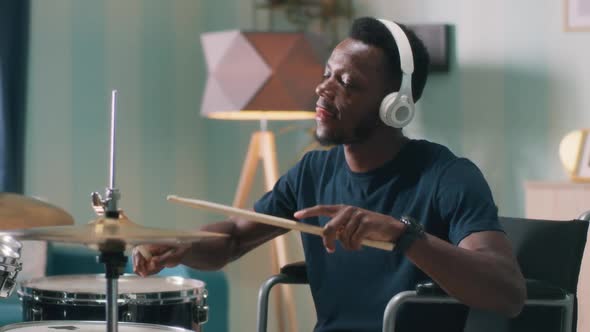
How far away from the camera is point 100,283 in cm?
235

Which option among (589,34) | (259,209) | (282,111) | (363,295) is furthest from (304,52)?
(363,295)

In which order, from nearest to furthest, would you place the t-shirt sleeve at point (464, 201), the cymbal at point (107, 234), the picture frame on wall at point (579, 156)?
the cymbal at point (107, 234)
the t-shirt sleeve at point (464, 201)
the picture frame on wall at point (579, 156)

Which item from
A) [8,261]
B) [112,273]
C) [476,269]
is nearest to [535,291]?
[476,269]

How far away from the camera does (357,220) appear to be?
1.61m

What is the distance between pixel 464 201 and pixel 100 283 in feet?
Answer: 2.97

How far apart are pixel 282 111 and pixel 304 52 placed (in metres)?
0.20

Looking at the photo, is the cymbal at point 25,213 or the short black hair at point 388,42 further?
the short black hair at point 388,42

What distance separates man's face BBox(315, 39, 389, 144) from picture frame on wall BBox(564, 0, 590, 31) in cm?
157

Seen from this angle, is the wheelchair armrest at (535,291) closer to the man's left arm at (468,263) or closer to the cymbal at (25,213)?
the man's left arm at (468,263)

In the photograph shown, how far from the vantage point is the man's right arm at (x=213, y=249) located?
189 cm

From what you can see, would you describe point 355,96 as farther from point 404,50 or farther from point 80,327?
point 80,327

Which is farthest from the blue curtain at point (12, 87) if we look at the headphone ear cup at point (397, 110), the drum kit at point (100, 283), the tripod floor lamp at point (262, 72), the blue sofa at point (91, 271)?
the headphone ear cup at point (397, 110)

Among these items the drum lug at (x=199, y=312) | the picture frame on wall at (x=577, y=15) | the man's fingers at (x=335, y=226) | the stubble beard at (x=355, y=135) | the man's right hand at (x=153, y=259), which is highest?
the picture frame on wall at (x=577, y=15)

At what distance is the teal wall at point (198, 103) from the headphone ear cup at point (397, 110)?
158 centimetres
